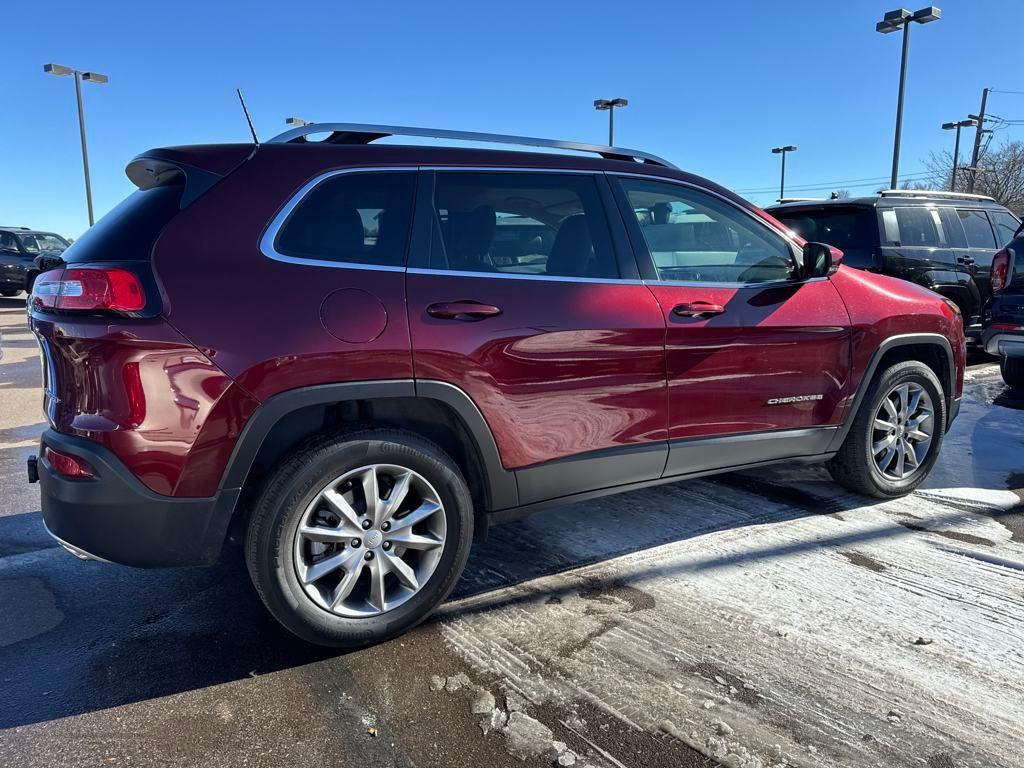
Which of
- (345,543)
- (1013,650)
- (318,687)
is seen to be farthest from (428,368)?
(1013,650)

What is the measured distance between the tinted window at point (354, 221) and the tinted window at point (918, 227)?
6.45 meters

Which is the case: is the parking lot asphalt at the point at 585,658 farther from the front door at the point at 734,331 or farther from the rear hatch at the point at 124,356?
the rear hatch at the point at 124,356

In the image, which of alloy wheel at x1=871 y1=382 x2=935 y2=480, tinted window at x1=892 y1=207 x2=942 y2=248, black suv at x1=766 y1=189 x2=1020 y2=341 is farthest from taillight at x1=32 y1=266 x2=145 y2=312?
tinted window at x1=892 y1=207 x2=942 y2=248

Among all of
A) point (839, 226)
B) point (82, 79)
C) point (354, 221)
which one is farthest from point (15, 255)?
point (354, 221)

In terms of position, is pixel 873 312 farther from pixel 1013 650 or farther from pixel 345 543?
pixel 345 543

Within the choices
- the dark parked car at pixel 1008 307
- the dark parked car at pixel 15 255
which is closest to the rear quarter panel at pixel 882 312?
the dark parked car at pixel 1008 307

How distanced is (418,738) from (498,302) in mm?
1508

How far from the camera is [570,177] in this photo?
3.13 meters

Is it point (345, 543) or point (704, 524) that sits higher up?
point (345, 543)

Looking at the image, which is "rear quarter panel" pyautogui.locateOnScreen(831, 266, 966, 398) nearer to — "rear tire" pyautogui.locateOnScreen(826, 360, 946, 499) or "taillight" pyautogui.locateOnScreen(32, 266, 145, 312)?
"rear tire" pyautogui.locateOnScreen(826, 360, 946, 499)

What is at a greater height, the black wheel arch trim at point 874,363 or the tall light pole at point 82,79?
the tall light pole at point 82,79

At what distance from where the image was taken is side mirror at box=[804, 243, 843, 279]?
11.6 ft

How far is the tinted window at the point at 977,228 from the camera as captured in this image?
8.30 metres

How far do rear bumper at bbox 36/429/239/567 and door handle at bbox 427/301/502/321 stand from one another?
0.92 m
